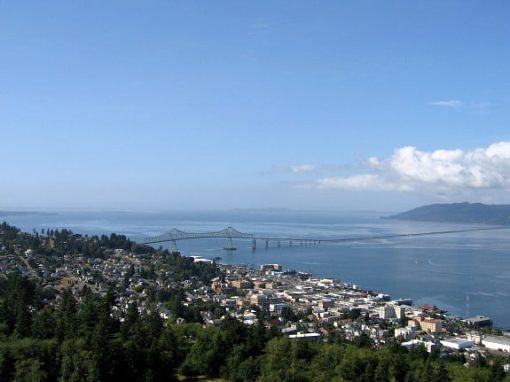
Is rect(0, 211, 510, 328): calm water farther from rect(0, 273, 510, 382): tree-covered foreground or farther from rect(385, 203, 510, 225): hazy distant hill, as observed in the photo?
rect(385, 203, 510, 225): hazy distant hill

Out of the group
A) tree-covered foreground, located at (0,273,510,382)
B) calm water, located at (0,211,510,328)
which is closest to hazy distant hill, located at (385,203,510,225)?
calm water, located at (0,211,510,328)

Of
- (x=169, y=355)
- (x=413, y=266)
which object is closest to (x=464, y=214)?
(x=413, y=266)

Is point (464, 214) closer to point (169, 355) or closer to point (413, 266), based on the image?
point (413, 266)

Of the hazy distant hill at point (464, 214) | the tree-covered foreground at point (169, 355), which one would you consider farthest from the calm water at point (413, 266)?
the hazy distant hill at point (464, 214)

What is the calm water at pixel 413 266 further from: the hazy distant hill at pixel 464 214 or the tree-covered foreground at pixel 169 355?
the hazy distant hill at pixel 464 214

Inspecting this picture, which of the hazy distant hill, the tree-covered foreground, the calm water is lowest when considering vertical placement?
the calm water

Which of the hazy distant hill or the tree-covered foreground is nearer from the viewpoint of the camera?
the tree-covered foreground

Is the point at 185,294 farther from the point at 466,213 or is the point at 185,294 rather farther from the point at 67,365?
the point at 466,213
